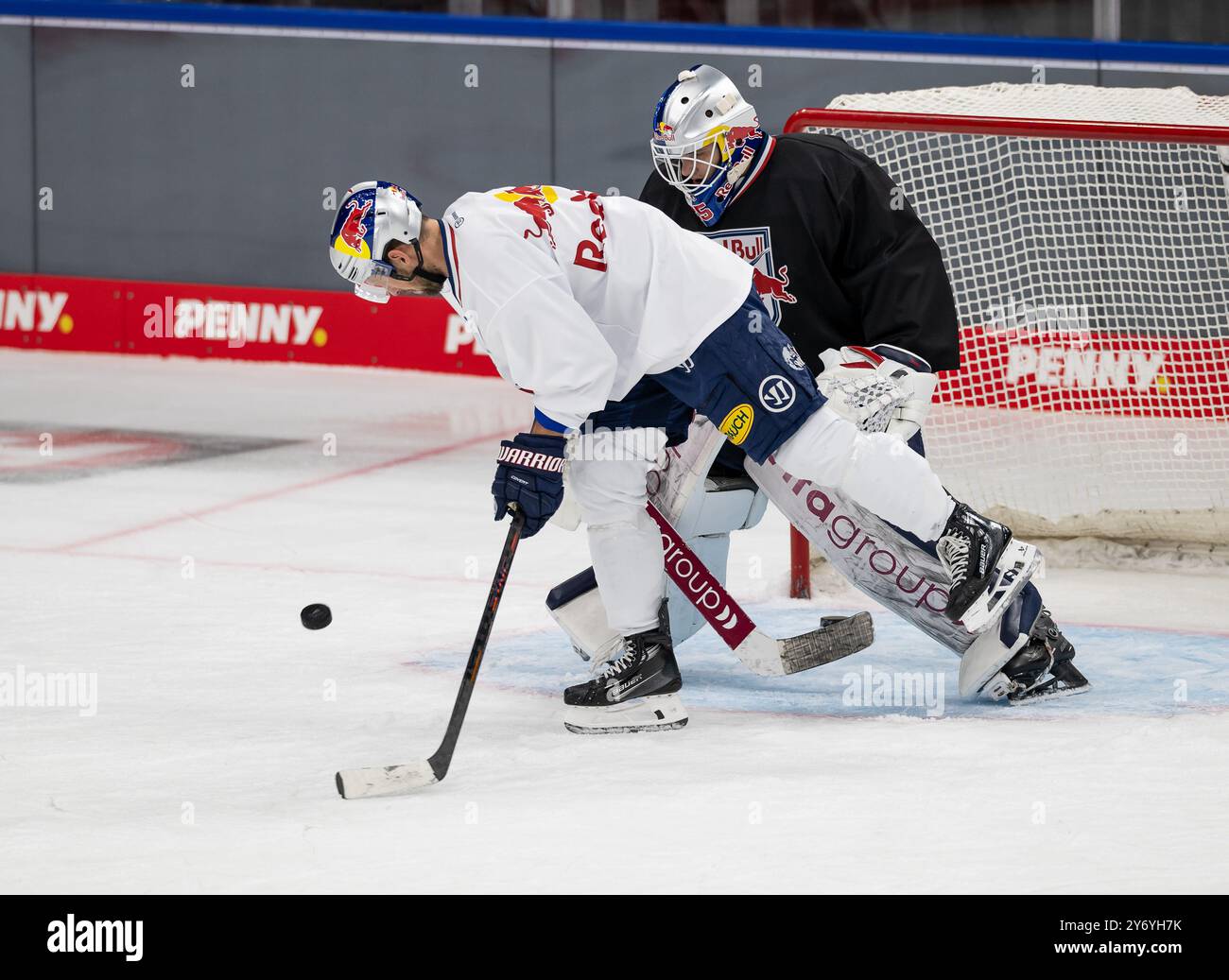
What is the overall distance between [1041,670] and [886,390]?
0.65 meters

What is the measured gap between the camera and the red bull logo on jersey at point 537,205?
3.19m

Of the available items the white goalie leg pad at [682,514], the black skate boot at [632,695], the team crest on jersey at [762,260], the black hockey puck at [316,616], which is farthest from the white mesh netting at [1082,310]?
the black hockey puck at [316,616]

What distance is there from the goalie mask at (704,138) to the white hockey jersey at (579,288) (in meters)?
0.41

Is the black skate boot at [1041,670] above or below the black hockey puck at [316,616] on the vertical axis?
below

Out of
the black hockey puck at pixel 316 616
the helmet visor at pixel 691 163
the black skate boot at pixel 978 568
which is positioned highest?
the helmet visor at pixel 691 163

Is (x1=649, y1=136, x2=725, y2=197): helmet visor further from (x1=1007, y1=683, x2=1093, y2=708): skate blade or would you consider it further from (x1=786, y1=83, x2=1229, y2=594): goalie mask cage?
(x1=1007, y1=683, x2=1093, y2=708): skate blade

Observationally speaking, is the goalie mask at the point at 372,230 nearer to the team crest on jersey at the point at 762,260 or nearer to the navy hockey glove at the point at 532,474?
the navy hockey glove at the point at 532,474

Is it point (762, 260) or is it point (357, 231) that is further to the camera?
point (762, 260)

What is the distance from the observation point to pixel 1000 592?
11.3ft

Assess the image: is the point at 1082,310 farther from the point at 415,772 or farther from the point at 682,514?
the point at 415,772

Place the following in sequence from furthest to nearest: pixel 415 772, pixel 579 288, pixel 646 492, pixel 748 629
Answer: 1. pixel 748 629
2. pixel 646 492
3. pixel 579 288
4. pixel 415 772

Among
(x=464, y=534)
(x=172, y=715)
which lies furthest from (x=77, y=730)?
(x=464, y=534)

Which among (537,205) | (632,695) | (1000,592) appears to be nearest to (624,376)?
(537,205)
